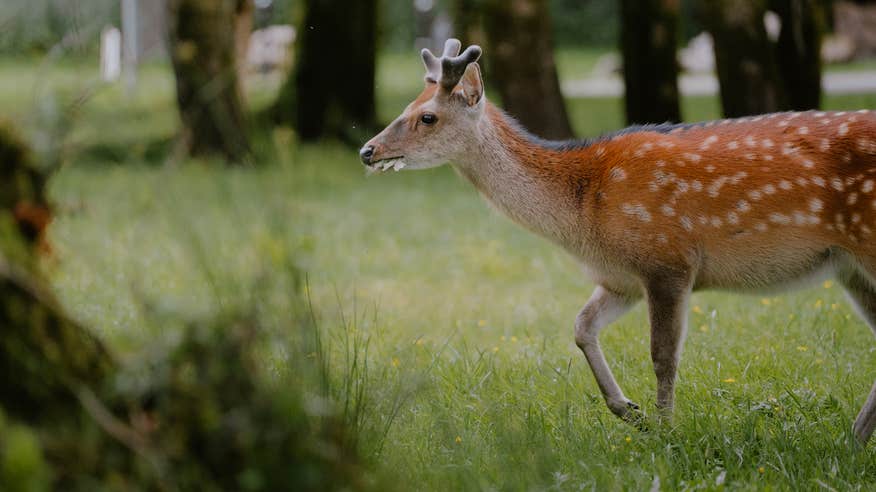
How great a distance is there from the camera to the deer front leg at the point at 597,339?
17.0ft

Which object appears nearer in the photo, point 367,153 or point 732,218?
point 732,218

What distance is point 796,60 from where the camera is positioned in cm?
1457

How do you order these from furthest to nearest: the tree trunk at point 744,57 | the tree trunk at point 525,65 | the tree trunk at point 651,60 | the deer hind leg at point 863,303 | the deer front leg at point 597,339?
1. the tree trunk at point 651,60
2. the tree trunk at point 525,65
3. the tree trunk at point 744,57
4. the deer front leg at point 597,339
5. the deer hind leg at point 863,303

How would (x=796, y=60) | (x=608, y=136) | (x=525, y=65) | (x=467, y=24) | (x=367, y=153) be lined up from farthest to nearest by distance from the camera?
(x=467, y=24) < (x=796, y=60) < (x=525, y=65) < (x=608, y=136) < (x=367, y=153)

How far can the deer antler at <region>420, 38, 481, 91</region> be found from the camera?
219 inches

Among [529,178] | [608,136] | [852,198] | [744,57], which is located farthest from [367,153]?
[744,57]

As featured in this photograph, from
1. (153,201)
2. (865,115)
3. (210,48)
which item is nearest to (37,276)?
(153,201)

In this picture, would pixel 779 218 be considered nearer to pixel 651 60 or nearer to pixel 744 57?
pixel 744 57

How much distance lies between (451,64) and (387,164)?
57 centimetres

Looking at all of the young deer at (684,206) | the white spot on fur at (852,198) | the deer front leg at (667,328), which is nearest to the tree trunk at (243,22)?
the young deer at (684,206)

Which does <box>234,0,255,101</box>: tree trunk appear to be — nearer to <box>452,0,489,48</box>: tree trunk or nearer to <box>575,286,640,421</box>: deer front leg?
<box>452,0,489,48</box>: tree trunk

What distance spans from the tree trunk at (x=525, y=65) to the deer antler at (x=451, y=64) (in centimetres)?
823

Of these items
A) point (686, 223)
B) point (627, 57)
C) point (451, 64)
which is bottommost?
point (627, 57)

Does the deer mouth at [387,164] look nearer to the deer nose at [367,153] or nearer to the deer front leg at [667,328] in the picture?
the deer nose at [367,153]
